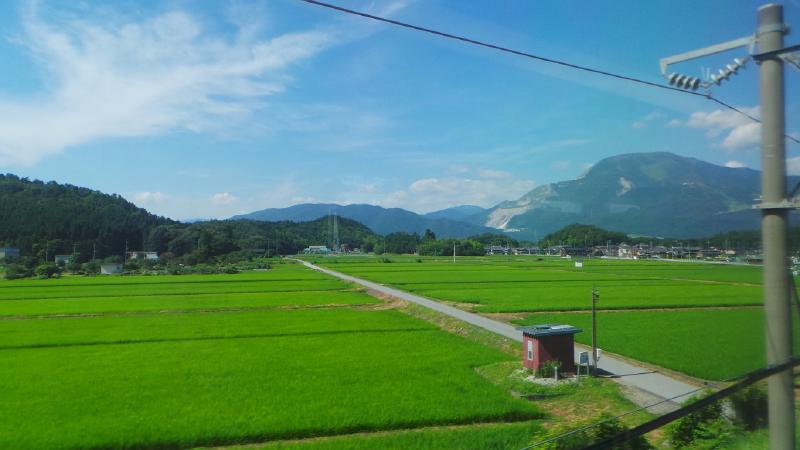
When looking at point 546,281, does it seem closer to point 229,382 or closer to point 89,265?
point 229,382

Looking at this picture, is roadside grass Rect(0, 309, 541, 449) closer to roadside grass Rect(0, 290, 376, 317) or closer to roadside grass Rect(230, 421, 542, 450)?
roadside grass Rect(230, 421, 542, 450)

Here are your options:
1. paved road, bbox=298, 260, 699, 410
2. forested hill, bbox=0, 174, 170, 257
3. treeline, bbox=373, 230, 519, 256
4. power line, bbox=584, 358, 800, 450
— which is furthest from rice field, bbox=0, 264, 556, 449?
treeline, bbox=373, 230, 519, 256

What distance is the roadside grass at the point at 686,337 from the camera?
436cm

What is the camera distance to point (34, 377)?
1491 cm

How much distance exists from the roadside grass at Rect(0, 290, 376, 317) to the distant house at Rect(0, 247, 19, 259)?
2236 inches

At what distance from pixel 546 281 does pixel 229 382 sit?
41.2 metres

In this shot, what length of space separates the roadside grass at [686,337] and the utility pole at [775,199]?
254mm

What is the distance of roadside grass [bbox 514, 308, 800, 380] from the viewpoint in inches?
171

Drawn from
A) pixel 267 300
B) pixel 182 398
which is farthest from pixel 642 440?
pixel 267 300

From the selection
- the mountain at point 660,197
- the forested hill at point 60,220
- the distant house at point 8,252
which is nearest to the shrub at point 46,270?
the distant house at point 8,252

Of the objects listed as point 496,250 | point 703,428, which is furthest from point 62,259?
point 496,250

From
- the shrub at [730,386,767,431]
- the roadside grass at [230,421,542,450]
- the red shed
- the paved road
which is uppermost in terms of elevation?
the shrub at [730,386,767,431]

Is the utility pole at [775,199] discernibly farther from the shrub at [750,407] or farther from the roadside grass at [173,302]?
the roadside grass at [173,302]

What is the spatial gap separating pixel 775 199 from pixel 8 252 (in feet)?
345
